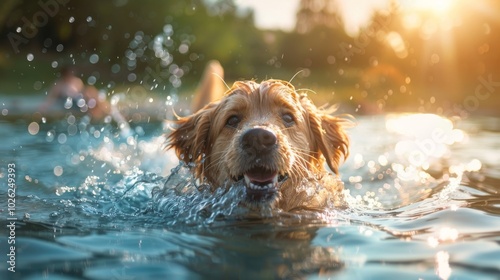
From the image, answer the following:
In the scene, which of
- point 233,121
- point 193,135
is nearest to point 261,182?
point 233,121

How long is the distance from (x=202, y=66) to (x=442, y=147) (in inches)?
1204

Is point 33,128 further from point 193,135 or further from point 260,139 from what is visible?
point 260,139

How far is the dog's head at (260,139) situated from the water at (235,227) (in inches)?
7.9

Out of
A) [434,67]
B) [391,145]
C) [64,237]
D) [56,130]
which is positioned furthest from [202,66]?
[64,237]

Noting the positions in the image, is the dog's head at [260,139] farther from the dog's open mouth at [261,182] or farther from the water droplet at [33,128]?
the water droplet at [33,128]

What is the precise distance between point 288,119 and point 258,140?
2.91ft

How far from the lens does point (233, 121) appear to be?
231 inches

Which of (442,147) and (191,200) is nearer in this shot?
(191,200)

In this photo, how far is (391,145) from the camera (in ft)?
40.4

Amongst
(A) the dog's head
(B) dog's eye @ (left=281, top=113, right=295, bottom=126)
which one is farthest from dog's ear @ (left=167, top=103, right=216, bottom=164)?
(B) dog's eye @ (left=281, top=113, right=295, bottom=126)

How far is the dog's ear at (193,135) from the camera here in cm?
624

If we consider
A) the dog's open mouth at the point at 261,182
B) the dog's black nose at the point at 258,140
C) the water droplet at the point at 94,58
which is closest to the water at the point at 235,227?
the dog's open mouth at the point at 261,182

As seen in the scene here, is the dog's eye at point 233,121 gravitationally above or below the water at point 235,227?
above

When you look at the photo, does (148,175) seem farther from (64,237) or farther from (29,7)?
(29,7)
